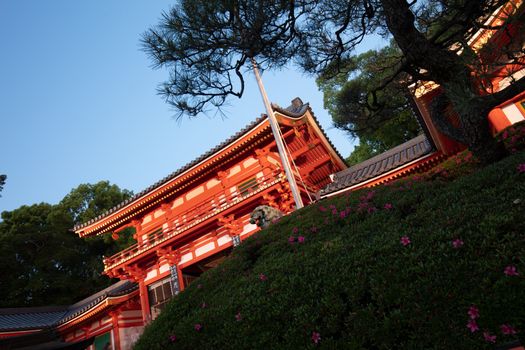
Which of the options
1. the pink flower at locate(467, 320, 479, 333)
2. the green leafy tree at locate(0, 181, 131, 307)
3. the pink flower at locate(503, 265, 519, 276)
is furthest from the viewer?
the green leafy tree at locate(0, 181, 131, 307)

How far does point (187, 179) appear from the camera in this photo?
14547 millimetres

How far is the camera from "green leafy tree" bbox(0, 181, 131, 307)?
914 inches

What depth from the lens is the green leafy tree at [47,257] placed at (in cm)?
2322

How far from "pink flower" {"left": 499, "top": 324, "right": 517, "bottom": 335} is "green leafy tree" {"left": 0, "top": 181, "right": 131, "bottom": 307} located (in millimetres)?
27387

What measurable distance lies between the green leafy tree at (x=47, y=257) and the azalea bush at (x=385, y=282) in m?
24.0

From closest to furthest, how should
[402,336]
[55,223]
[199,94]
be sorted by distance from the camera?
1. [402,336]
2. [199,94]
3. [55,223]

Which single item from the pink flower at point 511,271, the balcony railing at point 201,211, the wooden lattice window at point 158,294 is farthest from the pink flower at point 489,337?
Result: the wooden lattice window at point 158,294

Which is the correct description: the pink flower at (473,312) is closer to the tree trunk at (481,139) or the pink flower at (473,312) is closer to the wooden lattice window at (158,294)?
the tree trunk at (481,139)

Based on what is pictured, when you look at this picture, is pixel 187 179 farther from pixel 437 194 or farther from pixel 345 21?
pixel 437 194

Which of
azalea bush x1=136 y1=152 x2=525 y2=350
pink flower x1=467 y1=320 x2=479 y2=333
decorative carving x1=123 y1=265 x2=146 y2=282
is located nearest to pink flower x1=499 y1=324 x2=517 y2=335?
azalea bush x1=136 y1=152 x2=525 y2=350

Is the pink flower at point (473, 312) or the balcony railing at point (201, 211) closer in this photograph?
the pink flower at point (473, 312)

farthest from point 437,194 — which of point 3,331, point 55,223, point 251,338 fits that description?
point 55,223

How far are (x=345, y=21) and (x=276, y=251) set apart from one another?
4112 mm

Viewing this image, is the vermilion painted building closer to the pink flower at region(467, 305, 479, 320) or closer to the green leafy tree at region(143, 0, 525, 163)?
the green leafy tree at region(143, 0, 525, 163)
